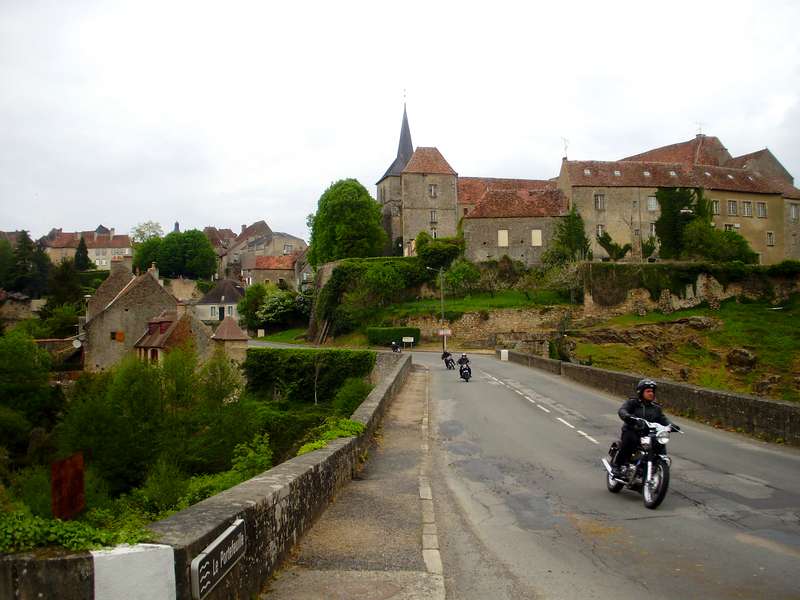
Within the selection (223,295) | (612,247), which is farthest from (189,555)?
(223,295)

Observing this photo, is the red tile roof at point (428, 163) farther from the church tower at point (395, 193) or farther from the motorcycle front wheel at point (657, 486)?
the motorcycle front wheel at point (657, 486)

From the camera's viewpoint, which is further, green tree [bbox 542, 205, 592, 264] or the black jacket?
green tree [bbox 542, 205, 592, 264]

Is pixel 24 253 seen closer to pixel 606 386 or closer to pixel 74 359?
pixel 74 359

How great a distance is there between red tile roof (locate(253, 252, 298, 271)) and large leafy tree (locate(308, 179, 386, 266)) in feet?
86.9

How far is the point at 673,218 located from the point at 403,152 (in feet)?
106

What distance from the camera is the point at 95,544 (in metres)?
3.76

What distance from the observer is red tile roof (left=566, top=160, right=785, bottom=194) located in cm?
6812

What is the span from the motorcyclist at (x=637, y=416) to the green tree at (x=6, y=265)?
96.3m

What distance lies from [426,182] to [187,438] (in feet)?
167

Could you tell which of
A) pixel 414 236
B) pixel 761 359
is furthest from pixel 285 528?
pixel 414 236

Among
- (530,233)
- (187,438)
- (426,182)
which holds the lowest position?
(187,438)

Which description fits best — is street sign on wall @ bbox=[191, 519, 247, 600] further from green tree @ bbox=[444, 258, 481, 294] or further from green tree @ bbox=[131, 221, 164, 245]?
green tree @ bbox=[131, 221, 164, 245]

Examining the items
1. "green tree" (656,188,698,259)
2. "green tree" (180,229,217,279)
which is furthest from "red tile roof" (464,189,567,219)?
"green tree" (180,229,217,279)

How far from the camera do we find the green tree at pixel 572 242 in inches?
2635
